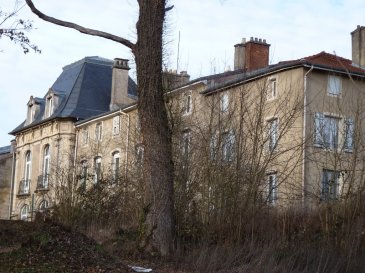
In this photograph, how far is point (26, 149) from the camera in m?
52.9

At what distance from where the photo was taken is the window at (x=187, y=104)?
23.1m

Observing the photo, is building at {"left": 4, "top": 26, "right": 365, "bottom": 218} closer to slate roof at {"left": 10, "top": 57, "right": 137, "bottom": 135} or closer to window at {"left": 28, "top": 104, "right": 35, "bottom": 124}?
slate roof at {"left": 10, "top": 57, "right": 137, "bottom": 135}

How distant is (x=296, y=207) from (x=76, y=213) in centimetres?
866

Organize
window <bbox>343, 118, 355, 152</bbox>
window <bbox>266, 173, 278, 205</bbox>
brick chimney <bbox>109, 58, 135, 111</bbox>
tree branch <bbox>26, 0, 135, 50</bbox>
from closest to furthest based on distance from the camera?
tree branch <bbox>26, 0, 135, 50</bbox> → window <bbox>266, 173, 278, 205</bbox> → window <bbox>343, 118, 355, 152</bbox> → brick chimney <bbox>109, 58, 135, 111</bbox>

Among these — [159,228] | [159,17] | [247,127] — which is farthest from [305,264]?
[247,127]

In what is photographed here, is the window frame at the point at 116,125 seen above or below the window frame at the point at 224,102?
above

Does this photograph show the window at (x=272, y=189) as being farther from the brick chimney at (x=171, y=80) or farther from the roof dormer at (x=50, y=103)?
the roof dormer at (x=50, y=103)

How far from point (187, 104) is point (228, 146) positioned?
196 inches

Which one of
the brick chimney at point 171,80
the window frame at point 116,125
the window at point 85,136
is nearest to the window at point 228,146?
the brick chimney at point 171,80

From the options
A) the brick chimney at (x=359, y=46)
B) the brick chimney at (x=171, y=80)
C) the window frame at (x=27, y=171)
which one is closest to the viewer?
the brick chimney at (x=171, y=80)

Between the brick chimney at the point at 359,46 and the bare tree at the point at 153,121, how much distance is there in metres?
23.5

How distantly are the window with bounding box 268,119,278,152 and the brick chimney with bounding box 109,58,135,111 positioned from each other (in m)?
26.0

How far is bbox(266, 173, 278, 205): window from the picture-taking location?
1856 centimetres

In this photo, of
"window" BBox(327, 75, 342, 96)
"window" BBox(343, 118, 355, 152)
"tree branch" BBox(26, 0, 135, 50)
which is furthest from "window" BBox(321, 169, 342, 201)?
"window" BBox(327, 75, 342, 96)
